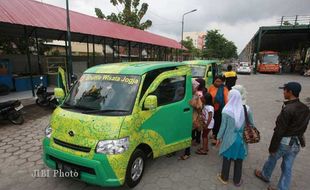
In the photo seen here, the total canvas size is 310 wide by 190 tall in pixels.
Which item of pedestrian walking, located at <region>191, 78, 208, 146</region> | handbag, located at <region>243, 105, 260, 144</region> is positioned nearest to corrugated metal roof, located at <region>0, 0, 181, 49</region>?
pedestrian walking, located at <region>191, 78, 208, 146</region>

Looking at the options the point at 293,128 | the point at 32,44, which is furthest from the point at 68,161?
the point at 32,44

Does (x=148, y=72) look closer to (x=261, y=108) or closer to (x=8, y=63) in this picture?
(x=261, y=108)

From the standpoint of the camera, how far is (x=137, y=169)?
132 inches

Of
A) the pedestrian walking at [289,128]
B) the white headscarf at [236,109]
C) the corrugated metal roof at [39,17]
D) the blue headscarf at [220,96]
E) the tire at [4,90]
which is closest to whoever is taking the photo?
the pedestrian walking at [289,128]

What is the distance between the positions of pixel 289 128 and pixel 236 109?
2.43 feet

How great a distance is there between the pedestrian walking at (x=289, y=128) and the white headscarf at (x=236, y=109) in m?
0.51

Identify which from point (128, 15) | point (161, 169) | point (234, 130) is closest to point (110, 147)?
point (161, 169)

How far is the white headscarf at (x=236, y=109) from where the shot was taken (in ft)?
10.4

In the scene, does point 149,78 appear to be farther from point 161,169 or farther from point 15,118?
point 15,118

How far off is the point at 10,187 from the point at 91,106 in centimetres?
188

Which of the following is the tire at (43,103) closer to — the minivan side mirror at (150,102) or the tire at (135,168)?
the tire at (135,168)

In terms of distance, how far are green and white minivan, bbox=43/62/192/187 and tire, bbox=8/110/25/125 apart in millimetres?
3589

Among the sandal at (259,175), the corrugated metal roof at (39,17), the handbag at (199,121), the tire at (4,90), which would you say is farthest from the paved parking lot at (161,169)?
the tire at (4,90)

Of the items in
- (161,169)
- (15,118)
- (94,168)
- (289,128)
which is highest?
(289,128)
